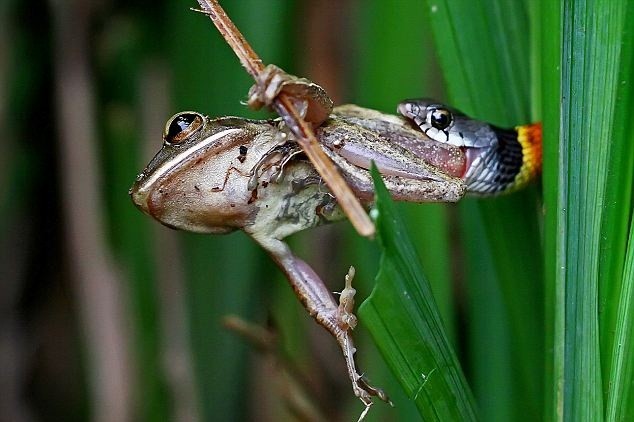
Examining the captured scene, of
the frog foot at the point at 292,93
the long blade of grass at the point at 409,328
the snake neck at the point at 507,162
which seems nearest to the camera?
the long blade of grass at the point at 409,328

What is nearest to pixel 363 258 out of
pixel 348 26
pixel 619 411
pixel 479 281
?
pixel 479 281

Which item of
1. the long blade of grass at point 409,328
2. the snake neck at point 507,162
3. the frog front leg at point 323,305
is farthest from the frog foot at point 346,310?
the snake neck at point 507,162

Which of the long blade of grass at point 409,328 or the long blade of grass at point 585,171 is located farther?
the long blade of grass at point 585,171

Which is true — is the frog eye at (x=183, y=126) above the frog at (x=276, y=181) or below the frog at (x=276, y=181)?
above

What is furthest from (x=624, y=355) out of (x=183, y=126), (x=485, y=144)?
(x=183, y=126)

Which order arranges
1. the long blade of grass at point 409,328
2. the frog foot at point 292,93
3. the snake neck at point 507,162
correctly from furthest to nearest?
1. the snake neck at point 507,162
2. the frog foot at point 292,93
3. the long blade of grass at point 409,328

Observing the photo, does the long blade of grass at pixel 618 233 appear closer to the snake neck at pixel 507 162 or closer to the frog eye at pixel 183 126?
the snake neck at pixel 507 162

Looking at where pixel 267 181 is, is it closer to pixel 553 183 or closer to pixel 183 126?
pixel 183 126

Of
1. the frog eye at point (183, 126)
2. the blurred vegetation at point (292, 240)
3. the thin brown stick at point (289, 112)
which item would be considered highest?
the thin brown stick at point (289, 112)
